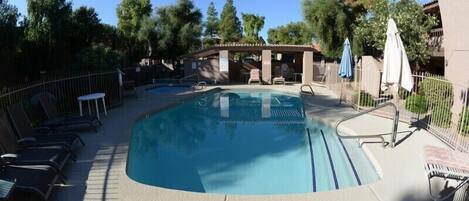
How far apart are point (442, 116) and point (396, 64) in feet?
7.25

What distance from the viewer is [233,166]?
8461 mm

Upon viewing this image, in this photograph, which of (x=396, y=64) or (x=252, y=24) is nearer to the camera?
(x=396, y=64)

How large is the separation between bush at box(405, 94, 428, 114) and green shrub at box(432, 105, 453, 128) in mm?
954

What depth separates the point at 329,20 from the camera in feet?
71.4

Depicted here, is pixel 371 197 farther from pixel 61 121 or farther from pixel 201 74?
pixel 201 74

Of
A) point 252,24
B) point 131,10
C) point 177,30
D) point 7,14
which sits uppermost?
point 252,24

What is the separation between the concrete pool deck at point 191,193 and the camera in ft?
17.4

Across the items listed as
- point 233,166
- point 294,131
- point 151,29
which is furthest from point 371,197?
point 151,29

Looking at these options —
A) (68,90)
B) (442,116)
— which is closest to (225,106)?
(68,90)

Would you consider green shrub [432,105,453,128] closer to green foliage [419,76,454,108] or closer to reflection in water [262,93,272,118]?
green foliage [419,76,454,108]

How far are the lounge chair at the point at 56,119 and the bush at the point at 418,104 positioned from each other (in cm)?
856

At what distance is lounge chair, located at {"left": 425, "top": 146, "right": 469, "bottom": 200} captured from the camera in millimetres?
4727

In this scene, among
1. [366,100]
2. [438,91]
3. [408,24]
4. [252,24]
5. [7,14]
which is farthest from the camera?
[252,24]

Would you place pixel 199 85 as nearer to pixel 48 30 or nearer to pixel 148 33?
pixel 148 33
